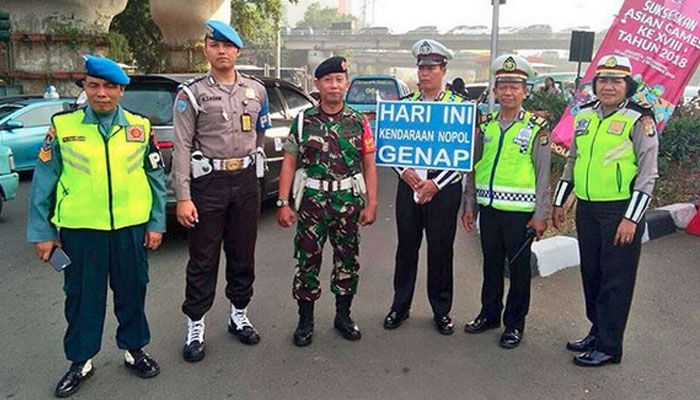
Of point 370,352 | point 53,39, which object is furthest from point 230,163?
point 53,39

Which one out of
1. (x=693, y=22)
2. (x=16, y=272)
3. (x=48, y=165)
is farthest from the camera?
(x=693, y=22)

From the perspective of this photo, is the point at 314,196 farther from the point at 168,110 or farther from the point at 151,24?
the point at 151,24

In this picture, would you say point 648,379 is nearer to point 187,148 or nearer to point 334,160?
point 334,160

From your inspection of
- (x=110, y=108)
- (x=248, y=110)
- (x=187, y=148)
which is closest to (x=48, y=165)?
(x=110, y=108)

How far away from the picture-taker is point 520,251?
3615mm

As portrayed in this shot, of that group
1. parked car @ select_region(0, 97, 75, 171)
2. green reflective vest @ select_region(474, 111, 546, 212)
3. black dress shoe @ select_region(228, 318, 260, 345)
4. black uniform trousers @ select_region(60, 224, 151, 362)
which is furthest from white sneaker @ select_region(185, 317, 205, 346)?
parked car @ select_region(0, 97, 75, 171)

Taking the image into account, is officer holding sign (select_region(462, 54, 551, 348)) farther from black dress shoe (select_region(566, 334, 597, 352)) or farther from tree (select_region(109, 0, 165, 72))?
tree (select_region(109, 0, 165, 72))

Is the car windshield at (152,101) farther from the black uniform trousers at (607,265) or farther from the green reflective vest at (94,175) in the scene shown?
the black uniform trousers at (607,265)

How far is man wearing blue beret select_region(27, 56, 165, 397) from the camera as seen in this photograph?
115 inches

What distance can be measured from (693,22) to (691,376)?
4.88m

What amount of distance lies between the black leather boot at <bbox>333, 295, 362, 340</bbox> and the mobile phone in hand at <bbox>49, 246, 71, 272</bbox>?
1.66m

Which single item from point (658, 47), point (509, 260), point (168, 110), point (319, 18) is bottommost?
point (509, 260)

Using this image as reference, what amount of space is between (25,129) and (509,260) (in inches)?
348

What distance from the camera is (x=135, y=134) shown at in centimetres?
306
